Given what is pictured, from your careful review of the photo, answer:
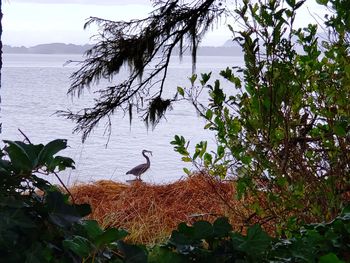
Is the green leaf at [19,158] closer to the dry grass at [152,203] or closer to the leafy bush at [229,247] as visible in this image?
the leafy bush at [229,247]

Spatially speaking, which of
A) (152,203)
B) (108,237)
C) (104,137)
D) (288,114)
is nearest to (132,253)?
(108,237)

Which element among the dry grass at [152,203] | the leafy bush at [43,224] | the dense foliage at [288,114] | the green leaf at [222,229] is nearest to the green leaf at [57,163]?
the leafy bush at [43,224]

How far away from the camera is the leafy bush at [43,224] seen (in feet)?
2.63

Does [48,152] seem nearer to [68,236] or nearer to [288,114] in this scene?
A: [68,236]

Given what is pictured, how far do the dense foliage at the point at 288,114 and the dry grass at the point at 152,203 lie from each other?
113 centimetres

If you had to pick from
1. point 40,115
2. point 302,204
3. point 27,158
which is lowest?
point 40,115

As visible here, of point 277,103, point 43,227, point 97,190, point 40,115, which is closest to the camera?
point 43,227

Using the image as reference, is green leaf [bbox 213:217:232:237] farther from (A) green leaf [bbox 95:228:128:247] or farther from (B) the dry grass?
(B) the dry grass

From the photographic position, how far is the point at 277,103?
186 centimetres

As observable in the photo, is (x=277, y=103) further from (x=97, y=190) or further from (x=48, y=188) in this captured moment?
(x=97, y=190)

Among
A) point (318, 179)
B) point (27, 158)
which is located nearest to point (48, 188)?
point (27, 158)

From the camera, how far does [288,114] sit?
1906 mm

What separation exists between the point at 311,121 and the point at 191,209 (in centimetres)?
166

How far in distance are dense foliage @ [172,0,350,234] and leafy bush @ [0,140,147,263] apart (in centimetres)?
99
